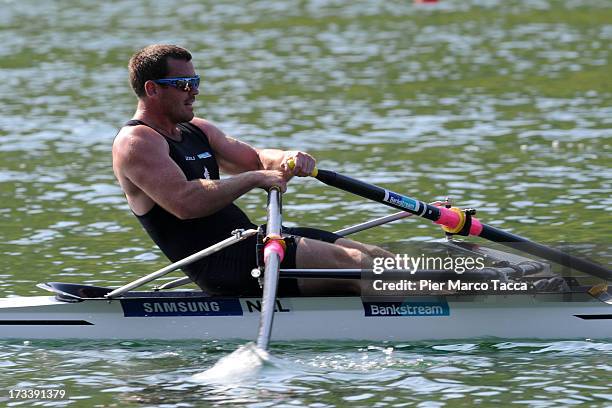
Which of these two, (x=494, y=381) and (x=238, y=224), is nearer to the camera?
(x=494, y=381)

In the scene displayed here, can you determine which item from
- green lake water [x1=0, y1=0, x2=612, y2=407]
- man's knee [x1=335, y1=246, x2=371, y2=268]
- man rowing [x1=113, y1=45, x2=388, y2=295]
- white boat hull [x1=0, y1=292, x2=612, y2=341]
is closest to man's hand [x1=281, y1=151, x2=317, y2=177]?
man rowing [x1=113, y1=45, x2=388, y2=295]

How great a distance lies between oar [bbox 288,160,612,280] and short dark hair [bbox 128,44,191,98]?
1.27 meters

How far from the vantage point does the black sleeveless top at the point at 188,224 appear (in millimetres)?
10453

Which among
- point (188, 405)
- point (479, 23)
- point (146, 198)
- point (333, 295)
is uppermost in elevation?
point (479, 23)

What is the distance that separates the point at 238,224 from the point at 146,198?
0.78 meters

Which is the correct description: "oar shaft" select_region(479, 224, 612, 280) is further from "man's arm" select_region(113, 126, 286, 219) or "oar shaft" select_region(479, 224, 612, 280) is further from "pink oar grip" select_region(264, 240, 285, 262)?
"man's arm" select_region(113, 126, 286, 219)

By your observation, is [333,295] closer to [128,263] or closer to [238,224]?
[238,224]

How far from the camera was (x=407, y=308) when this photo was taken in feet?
33.2

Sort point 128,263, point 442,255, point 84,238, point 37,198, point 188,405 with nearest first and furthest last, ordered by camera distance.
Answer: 1. point 188,405
2. point 442,255
3. point 128,263
4. point 84,238
5. point 37,198

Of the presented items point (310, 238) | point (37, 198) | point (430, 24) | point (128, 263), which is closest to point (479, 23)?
point (430, 24)

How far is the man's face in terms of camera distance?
10.5m

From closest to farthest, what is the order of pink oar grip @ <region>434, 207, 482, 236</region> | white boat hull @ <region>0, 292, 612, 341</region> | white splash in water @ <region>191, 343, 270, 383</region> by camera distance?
white splash in water @ <region>191, 343, 270, 383</region> → white boat hull @ <region>0, 292, 612, 341</region> → pink oar grip @ <region>434, 207, 482, 236</region>

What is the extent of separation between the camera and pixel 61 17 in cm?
3975

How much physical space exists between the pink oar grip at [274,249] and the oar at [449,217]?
808mm
